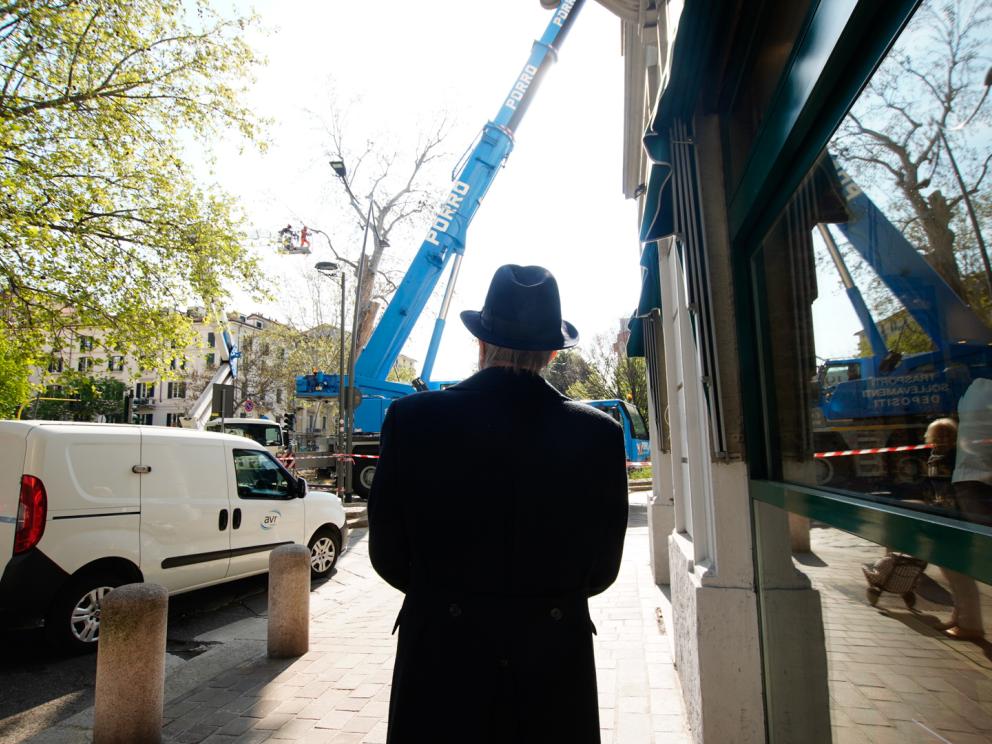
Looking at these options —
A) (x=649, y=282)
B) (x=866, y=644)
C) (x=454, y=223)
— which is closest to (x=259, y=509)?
(x=649, y=282)

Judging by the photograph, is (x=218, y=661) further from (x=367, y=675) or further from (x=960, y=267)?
(x=960, y=267)

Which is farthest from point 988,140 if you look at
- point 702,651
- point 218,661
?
point 218,661

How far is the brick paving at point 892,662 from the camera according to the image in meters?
1.34

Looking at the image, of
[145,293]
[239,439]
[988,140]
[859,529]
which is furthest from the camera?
[145,293]

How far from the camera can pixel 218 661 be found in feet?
16.2

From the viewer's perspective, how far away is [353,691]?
13.5 feet

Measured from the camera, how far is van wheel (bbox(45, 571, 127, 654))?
16.5 feet

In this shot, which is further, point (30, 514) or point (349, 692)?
point (30, 514)

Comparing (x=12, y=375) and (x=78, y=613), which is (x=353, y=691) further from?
(x=12, y=375)

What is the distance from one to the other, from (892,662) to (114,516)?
5.89 m

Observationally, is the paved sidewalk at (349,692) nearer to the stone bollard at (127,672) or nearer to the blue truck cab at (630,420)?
the stone bollard at (127,672)

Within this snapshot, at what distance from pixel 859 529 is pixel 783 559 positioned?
3.31 feet

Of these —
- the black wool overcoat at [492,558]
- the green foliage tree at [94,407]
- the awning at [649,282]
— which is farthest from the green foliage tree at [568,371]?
the green foliage tree at [94,407]

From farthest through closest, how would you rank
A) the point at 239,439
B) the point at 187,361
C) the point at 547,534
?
the point at 187,361
the point at 239,439
the point at 547,534
